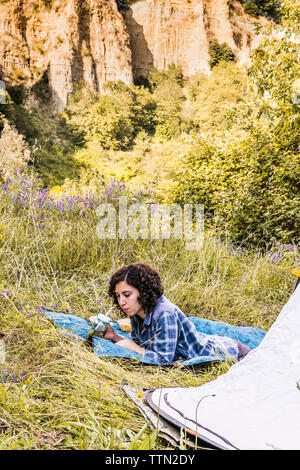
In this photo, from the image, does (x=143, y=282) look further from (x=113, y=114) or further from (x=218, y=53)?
(x=218, y=53)

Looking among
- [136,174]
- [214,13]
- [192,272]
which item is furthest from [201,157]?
[214,13]

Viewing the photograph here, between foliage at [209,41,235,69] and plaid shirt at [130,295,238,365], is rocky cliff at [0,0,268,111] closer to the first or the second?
foliage at [209,41,235,69]

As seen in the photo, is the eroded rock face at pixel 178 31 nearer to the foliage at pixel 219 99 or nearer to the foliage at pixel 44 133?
the foliage at pixel 219 99

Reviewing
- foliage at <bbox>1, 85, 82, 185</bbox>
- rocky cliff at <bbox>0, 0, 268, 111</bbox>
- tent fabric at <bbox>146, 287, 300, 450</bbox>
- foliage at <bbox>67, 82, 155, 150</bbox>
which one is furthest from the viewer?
rocky cliff at <bbox>0, 0, 268, 111</bbox>

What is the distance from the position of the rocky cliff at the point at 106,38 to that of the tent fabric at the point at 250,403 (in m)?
19.5

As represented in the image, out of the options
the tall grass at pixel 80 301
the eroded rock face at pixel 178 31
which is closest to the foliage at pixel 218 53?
the eroded rock face at pixel 178 31

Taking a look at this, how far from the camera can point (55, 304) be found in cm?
233

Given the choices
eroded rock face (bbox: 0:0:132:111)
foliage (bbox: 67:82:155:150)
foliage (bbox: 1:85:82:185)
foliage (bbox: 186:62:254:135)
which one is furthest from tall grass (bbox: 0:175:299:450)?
eroded rock face (bbox: 0:0:132:111)

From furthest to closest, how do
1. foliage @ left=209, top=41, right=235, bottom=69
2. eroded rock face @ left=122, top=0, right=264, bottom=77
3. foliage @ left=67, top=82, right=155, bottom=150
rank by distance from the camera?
1. eroded rock face @ left=122, top=0, right=264, bottom=77
2. foliage @ left=209, top=41, right=235, bottom=69
3. foliage @ left=67, top=82, right=155, bottom=150

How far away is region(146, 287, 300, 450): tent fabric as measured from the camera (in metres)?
1.07

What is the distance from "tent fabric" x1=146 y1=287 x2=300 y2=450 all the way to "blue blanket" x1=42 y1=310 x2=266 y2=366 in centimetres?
36

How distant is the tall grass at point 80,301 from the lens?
1223mm

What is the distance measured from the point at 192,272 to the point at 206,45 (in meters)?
24.5
